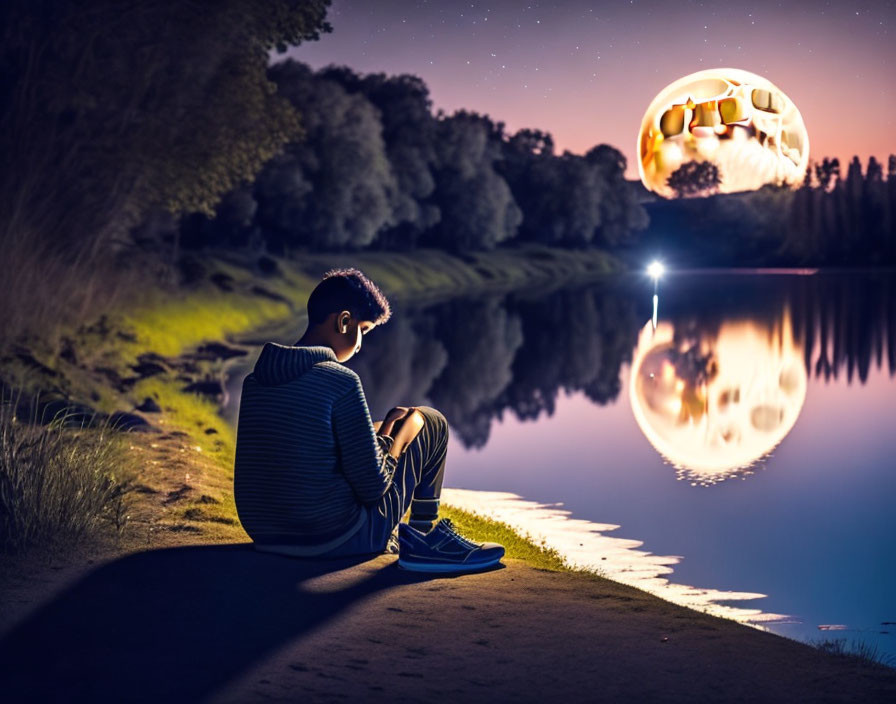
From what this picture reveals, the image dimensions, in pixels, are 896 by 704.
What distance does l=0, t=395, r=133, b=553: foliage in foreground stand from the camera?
8.11 metres

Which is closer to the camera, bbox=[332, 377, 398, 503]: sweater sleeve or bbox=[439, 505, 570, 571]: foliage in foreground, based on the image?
bbox=[332, 377, 398, 503]: sweater sleeve

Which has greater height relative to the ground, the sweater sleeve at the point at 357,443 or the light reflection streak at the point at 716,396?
the light reflection streak at the point at 716,396

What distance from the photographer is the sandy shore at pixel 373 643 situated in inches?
223

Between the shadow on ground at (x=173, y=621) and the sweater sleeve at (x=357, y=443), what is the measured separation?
2.02ft

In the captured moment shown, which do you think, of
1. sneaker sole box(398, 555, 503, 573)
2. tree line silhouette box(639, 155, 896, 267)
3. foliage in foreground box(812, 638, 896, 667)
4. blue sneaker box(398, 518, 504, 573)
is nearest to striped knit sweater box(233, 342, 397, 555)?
blue sneaker box(398, 518, 504, 573)

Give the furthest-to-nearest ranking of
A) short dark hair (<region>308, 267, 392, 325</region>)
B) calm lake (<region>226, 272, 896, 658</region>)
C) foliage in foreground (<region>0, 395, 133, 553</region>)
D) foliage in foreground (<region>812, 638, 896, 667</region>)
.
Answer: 1. calm lake (<region>226, 272, 896, 658</region>)
2. foliage in foreground (<region>0, 395, 133, 553</region>)
3. short dark hair (<region>308, 267, 392, 325</region>)
4. foliage in foreground (<region>812, 638, 896, 667</region>)

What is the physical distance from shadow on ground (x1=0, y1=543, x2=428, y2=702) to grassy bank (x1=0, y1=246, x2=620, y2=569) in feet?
3.33

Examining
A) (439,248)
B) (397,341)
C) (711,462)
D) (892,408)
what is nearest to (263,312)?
(397,341)

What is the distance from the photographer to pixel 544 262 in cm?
10550

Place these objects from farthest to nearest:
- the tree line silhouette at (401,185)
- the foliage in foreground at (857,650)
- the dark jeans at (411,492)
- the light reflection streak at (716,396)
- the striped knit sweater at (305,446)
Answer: the tree line silhouette at (401,185) < the light reflection streak at (716,396) < the dark jeans at (411,492) < the striped knit sweater at (305,446) < the foliage in foreground at (857,650)

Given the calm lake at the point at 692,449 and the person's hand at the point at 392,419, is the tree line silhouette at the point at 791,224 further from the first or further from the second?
the person's hand at the point at 392,419

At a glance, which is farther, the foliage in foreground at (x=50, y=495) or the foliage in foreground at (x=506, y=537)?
the foliage in foreground at (x=506, y=537)

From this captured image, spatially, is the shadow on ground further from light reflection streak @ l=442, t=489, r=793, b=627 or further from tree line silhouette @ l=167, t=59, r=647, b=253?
tree line silhouette @ l=167, t=59, r=647, b=253

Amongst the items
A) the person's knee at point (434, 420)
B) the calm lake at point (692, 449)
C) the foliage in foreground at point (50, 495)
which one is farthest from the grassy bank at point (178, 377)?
the person's knee at point (434, 420)
